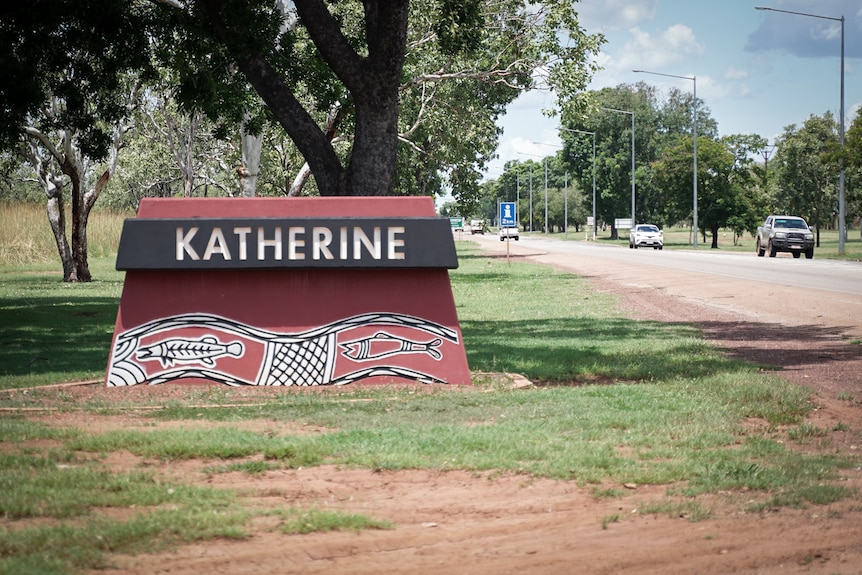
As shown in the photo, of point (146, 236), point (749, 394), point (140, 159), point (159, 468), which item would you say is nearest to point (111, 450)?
point (159, 468)

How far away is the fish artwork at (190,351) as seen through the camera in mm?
10766

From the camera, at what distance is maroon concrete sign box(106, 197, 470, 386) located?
10.8 metres

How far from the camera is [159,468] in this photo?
6.98 metres

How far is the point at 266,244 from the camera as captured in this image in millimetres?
10773

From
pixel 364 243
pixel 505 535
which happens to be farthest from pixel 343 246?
pixel 505 535

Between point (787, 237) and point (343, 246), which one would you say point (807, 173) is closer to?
point (787, 237)

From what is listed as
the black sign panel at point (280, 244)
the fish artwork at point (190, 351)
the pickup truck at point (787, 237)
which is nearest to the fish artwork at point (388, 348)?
the black sign panel at point (280, 244)

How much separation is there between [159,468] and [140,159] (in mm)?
51011

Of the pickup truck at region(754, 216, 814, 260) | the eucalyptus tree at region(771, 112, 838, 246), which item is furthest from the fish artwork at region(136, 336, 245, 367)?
the eucalyptus tree at region(771, 112, 838, 246)

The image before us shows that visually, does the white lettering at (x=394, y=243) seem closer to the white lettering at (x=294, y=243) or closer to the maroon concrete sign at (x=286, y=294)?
the maroon concrete sign at (x=286, y=294)

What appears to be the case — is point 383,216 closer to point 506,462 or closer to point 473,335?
point 506,462

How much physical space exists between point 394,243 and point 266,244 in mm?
1270

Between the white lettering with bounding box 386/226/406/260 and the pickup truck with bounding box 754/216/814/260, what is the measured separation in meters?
38.2

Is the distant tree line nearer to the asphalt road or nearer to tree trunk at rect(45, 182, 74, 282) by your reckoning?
the asphalt road
